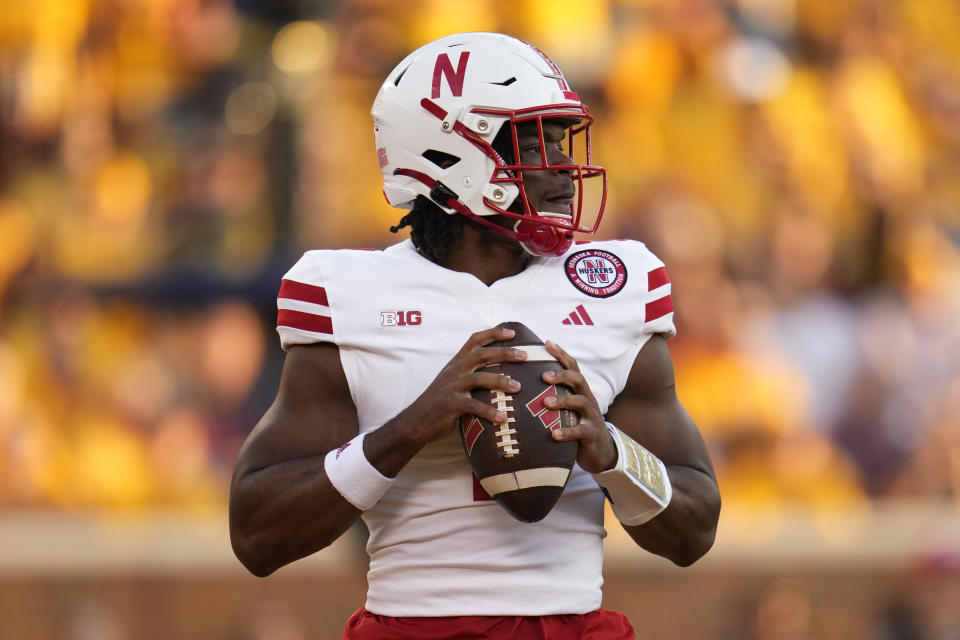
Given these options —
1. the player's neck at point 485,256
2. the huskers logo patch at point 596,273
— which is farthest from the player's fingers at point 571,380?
the player's neck at point 485,256

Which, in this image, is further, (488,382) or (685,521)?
(685,521)

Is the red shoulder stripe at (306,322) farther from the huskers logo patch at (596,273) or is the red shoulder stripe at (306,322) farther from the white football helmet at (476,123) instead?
the huskers logo patch at (596,273)

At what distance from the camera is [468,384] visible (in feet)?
7.76

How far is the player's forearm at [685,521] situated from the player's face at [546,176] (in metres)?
0.53

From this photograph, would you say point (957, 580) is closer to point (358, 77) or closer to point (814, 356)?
point (814, 356)

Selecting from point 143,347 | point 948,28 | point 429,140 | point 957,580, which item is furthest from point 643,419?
point 948,28

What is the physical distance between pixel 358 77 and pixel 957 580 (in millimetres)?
3675

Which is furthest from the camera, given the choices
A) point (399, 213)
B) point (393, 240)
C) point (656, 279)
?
point (399, 213)

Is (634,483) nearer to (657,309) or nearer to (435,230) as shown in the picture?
(657,309)

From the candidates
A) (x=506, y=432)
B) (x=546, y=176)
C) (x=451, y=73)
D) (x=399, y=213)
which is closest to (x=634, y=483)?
(x=506, y=432)

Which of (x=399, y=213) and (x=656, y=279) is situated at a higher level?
(x=656, y=279)

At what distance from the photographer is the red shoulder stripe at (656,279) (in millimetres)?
2691

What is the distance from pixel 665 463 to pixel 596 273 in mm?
376

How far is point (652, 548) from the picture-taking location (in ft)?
8.65
